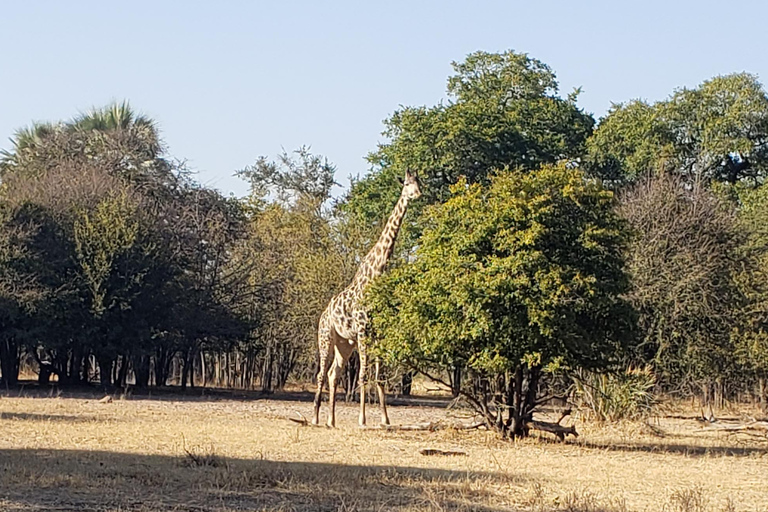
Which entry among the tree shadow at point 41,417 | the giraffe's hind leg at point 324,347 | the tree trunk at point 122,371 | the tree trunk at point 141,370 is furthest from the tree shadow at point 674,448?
the tree trunk at point 141,370

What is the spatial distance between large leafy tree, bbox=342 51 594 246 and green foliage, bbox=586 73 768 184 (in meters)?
1.53

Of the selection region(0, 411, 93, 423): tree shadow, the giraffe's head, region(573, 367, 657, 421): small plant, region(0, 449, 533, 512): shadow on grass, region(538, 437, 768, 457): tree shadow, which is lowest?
region(0, 449, 533, 512): shadow on grass

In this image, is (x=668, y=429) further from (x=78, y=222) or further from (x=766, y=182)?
(x=766, y=182)

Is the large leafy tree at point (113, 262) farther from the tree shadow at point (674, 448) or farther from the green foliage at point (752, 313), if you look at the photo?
the tree shadow at point (674, 448)

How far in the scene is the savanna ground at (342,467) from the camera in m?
11.1

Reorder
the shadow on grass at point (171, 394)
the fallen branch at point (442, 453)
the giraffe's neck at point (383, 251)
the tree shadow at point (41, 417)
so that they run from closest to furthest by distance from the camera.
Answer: the fallen branch at point (442, 453) → the tree shadow at point (41, 417) → the giraffe's neck at point (383, 251) → the shadow on grass at point (171, 394)

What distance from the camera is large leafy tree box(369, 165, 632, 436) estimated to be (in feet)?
57.4

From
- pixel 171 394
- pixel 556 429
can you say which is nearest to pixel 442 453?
pixel 556 429

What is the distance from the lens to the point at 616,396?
2192cm

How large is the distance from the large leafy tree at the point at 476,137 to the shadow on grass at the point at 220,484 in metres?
23.8

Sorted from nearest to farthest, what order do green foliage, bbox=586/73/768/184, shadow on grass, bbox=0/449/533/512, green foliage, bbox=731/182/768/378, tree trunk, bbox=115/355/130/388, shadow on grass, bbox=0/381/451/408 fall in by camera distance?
shadow on grass, bbox=0/449/533/512 → green foliage, bbox=731/182/768/378 → shadow on grass, bbox=0/381/451/408 → tree trunk, bbox=115/355/130/388 → green foliage, bbox=586/73/768/184

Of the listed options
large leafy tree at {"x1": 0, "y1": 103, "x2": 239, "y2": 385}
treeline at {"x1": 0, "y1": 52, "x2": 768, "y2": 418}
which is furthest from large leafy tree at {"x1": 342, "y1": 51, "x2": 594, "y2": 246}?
large leafy tree at {"x1": 0, "y1": 103, "x2": 239, "y2": 385}

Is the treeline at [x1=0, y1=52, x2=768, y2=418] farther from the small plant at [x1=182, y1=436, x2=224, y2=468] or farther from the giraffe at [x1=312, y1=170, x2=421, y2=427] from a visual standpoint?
the small plant at [x1=182, y1=436, x2=224, y2=468]

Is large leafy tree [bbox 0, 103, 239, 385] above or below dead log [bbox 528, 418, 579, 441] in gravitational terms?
above
